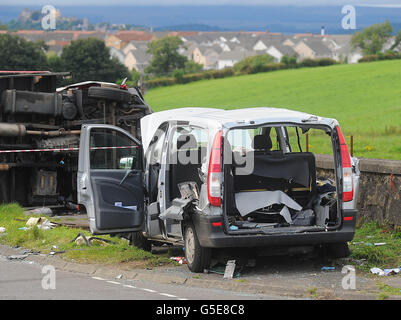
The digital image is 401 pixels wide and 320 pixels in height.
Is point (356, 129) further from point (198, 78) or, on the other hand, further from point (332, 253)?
point (198, 78)

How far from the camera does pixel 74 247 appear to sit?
45.9 ft

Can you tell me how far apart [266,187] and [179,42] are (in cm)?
14291

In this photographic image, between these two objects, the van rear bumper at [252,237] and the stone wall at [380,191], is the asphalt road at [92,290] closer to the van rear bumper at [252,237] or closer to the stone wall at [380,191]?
the van rear bumper at [252,237]

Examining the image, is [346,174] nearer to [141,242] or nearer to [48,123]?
[141,242]

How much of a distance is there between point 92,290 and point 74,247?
3.70 meters

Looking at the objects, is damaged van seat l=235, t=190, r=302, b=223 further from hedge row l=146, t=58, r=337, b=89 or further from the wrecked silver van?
hedge row l=146, t=58, r=337, b=89

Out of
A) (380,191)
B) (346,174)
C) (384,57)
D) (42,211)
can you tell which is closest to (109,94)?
(42,211)

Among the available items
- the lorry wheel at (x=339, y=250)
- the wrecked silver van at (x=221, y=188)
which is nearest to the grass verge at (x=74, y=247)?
the wrecked silver van at (x=221, y=188)

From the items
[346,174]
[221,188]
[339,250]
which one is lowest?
[339,250]

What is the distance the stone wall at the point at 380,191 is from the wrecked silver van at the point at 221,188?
6.72 feet

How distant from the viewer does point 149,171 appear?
495 inches

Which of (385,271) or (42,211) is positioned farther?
(42,211)

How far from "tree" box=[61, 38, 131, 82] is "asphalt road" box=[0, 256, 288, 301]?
182ft

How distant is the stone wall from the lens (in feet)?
46.1
